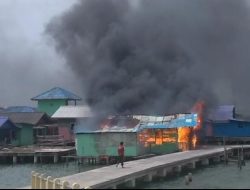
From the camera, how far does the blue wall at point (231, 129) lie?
198 feet

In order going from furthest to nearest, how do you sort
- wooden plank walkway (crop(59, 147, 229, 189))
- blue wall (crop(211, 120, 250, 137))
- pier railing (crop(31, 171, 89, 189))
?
blue wall (crop(211, 120, 250, 137)) < wooden plank walkway (crop(59, 147, 229, 189)) < pier railing (crop(31, 171, 89, 189))

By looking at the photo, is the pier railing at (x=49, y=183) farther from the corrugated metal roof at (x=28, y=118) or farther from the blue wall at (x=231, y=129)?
the corrugated metal roof at (x=28, y=118)

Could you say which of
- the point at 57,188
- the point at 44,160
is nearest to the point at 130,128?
the point at 44,160

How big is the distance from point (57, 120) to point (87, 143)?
22.3m

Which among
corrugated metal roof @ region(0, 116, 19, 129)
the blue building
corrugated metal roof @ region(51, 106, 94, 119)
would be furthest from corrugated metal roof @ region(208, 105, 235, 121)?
corrugated metal roof @ region(0, 116, 19, 129)

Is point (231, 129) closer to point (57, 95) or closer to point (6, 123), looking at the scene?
point (6, 123)

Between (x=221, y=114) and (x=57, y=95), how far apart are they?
26.9 m

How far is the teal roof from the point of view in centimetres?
7856

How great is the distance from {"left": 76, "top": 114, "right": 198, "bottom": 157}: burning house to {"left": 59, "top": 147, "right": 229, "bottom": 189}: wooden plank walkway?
4.28m

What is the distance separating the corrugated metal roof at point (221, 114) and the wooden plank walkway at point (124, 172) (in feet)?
58.8

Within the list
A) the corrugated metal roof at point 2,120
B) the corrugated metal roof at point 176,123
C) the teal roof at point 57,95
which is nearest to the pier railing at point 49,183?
the corrugated metal roof at point 176,123

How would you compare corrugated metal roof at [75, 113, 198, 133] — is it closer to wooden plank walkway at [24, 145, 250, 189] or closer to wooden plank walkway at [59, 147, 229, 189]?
wooden plank walkway at [24, 145, 250, 189]

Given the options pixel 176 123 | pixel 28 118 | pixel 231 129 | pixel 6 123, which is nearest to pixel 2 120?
pixel 6 123

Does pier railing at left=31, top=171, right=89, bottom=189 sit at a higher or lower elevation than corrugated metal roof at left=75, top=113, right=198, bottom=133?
lower
